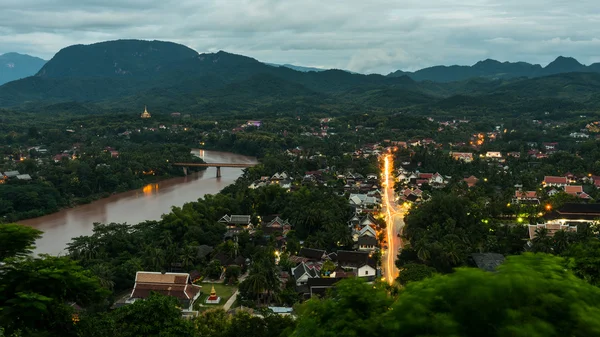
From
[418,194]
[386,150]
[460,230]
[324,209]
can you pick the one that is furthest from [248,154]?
[460,230]

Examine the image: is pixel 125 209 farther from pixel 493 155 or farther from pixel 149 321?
pixel 493 155

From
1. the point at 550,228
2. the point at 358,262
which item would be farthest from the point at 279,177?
the point at 550,228

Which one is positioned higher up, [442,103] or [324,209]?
[442,103]

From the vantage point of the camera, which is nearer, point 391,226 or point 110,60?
point 391,226

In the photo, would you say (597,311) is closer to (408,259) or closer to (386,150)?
(408,259)

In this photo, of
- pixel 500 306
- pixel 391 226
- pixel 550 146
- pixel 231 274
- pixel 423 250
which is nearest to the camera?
pixel 500 306
